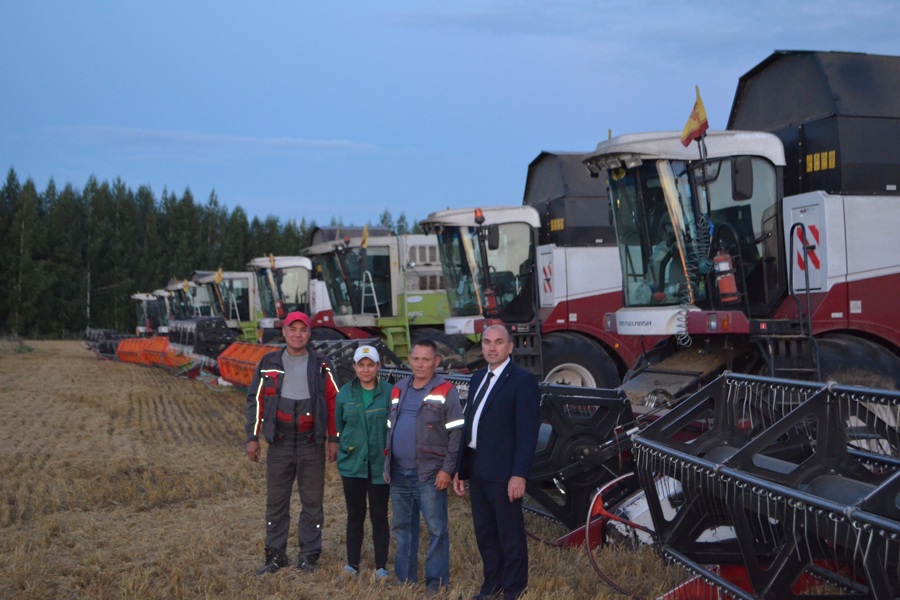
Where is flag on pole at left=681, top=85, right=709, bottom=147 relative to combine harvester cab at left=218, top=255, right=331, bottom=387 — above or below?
above

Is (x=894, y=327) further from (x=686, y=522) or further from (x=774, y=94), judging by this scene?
(x=686, y=522)

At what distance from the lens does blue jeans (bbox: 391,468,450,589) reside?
477 centimetres

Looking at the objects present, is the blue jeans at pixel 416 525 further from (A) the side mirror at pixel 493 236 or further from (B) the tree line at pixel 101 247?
(B) the tree line at pixel 101 247

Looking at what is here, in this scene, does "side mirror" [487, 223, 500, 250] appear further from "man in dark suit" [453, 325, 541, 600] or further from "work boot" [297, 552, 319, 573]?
"man in dark suit" [453, 325, 541, 600]

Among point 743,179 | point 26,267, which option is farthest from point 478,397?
point 26,267

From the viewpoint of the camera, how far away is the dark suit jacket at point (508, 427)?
4375 millimetres


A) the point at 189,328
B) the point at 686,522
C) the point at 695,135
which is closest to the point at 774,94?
the point at 695,135

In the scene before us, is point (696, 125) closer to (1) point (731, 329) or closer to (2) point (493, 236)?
(1) point (731, 329)

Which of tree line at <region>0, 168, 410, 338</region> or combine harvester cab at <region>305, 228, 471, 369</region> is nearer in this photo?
combine harvester cab at <region>305, 228, 471, 369</region>

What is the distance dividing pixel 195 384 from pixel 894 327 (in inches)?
584

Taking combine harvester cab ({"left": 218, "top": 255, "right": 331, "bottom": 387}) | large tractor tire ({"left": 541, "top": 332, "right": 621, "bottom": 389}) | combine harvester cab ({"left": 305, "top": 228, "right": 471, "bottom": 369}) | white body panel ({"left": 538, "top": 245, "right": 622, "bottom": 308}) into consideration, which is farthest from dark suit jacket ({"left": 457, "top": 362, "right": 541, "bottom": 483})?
combine harvester cab ({"left": 218, "top": 255, "right": 331, "bottom": 387})

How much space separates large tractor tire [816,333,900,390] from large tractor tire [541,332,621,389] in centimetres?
387

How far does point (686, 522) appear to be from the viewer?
4531mm

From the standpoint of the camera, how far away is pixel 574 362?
10695mm
